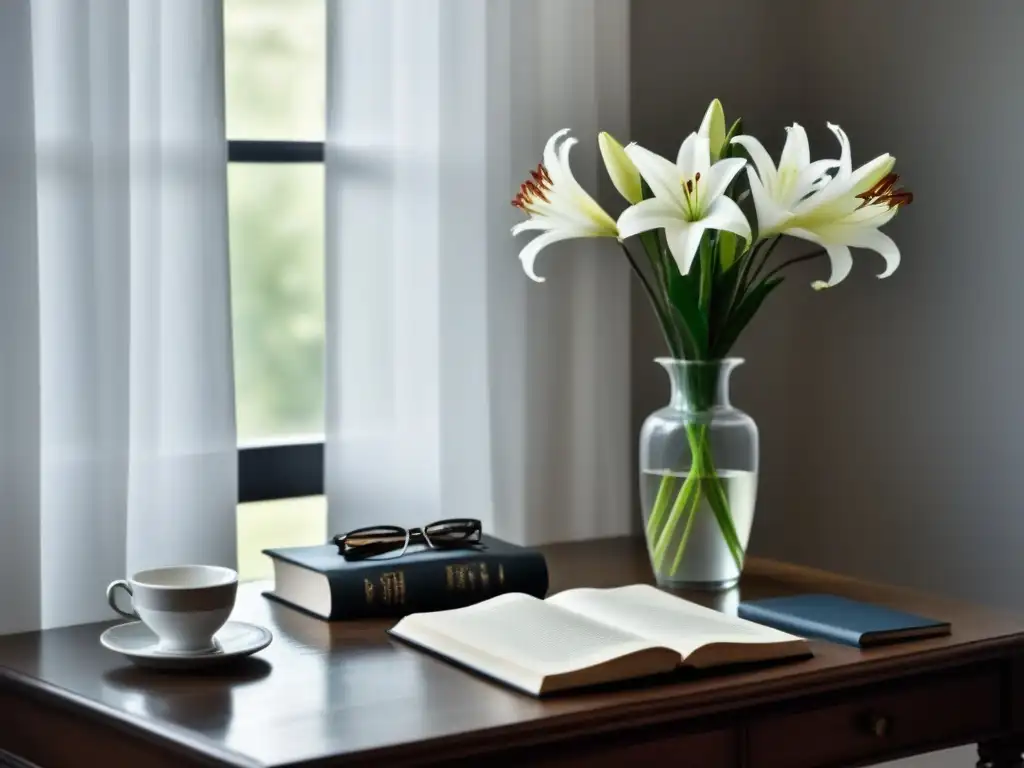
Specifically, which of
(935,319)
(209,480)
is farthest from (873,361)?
(209,480)

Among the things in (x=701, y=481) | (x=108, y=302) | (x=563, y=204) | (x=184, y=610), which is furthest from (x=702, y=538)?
(x=108, y=302)

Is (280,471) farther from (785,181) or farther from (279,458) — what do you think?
(785,181)

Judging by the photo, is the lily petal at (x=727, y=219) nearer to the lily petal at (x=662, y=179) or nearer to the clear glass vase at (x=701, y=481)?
the lily petal at (x=662, y=179)

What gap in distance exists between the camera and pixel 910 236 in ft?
8.00

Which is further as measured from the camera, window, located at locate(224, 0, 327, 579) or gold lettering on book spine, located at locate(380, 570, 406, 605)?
window, located at locate(224, 0, 327, 579)

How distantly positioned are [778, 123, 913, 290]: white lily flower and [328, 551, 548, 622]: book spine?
499mm

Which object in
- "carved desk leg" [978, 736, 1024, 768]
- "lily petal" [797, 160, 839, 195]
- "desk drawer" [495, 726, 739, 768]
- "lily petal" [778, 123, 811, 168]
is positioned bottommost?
"carved desk leg" [978, 736, 1024, 768]

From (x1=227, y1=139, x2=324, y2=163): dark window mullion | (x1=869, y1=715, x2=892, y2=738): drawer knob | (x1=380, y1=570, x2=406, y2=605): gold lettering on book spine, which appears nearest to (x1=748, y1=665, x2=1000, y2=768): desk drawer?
(x1=869, y1=715, x2=892, y2=738): drawer knob

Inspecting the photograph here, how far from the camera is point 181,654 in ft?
4.83

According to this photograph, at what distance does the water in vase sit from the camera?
1.84m

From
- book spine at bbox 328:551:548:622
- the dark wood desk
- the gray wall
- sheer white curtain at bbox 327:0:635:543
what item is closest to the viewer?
the dark wood desk

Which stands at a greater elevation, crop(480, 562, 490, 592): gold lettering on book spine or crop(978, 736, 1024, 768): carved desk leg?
crop(480, 562, 490, 592): gold lettering on book spine

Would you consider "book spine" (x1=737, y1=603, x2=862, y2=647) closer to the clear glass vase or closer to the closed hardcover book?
the clear glass vase

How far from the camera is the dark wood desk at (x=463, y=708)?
4.21 feet
